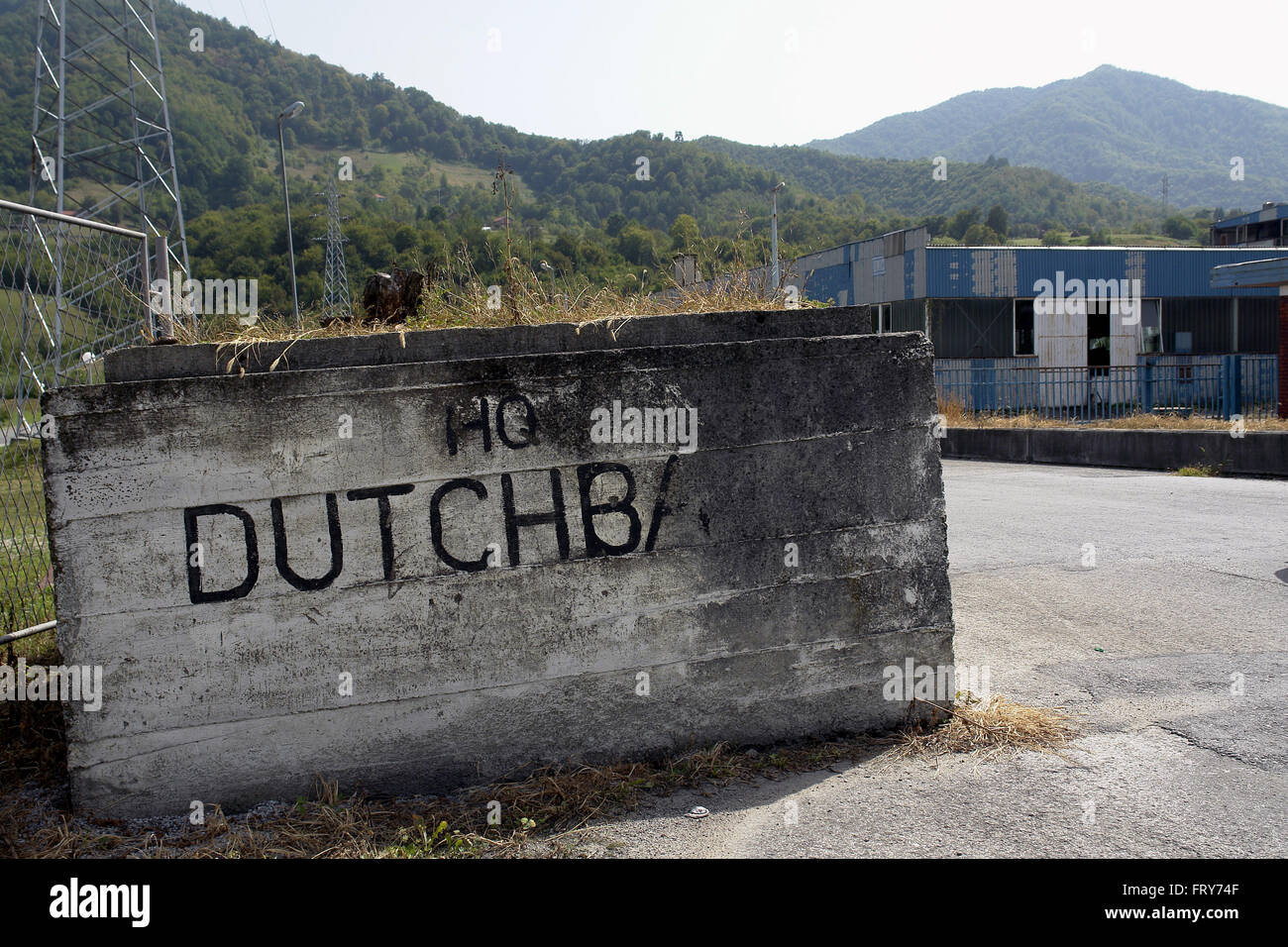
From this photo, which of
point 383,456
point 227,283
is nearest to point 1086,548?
point 383,456

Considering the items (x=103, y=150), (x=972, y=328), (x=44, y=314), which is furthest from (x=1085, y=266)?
(x=44, y=314)

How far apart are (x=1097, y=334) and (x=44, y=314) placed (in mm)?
29702

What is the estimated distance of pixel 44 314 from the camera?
17.3 feet

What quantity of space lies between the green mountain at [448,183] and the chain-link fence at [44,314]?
1.94 meters

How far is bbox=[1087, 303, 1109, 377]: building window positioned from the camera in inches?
1121

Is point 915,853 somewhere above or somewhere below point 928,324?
below

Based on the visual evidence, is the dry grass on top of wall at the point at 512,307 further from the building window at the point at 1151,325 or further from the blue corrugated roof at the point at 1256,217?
the blue corrugated roof at the point at 1256,217

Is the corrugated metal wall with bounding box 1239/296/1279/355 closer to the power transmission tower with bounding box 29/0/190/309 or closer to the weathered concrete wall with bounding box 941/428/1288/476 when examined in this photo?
the weathered concrete wall with bounding box 941/428/1288/476

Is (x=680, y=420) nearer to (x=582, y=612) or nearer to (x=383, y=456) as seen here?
(x=582, y=612)

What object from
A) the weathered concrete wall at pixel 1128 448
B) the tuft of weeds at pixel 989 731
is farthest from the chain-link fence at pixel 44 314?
the weathered concrete wall at pixel 1128 448
